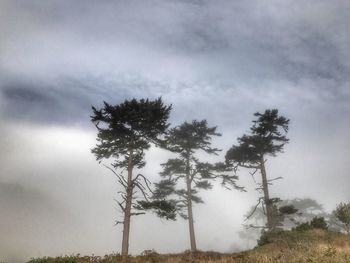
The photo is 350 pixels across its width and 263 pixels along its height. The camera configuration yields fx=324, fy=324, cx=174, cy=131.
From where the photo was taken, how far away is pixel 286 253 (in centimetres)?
1667

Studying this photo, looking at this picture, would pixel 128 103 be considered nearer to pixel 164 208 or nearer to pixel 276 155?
pixel 164 208

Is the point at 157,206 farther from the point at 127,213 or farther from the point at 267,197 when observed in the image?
the point at 267,197

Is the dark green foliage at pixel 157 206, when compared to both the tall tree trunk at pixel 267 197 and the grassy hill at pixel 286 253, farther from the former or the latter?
the tall tree trunk at pixel 267 197

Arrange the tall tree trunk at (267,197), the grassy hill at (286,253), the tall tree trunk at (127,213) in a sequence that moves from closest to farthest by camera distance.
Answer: the grassy hill at (286,253), the tall tree trunk at (127,213), the tall tree trunk at (267,197)

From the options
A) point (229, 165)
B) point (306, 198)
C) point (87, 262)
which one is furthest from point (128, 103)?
point (306, 198)

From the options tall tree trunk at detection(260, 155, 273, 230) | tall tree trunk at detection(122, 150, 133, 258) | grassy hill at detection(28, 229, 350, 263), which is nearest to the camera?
grassy hill at detection(28, 229, 350, 263)

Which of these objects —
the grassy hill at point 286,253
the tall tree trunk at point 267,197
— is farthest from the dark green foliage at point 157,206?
the tall tree trunk at point 267,197

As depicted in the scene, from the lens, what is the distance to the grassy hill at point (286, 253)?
598 inches

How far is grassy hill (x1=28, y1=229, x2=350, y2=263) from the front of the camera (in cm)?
1519

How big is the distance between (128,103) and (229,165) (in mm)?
12744

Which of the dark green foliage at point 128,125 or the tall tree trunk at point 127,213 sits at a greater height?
the dark green foliage at point 128,125

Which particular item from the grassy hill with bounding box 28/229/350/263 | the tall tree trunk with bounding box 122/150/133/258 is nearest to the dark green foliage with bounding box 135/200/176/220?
the tall tree trunk with bounding box 122/150/133/258

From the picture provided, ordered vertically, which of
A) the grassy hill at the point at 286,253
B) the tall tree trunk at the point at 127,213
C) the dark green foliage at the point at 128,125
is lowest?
the grassy hill at the point at 286,253

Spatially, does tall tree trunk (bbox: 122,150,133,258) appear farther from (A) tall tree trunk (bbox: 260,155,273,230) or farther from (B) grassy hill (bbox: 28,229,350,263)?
(A) tall tree trunk (bbox: 260,155,273,230)
